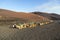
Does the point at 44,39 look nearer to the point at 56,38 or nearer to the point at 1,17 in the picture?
the point at 56,38

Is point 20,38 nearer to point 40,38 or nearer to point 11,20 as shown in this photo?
point 40,38

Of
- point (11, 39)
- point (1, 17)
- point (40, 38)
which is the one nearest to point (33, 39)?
point (40, 38)

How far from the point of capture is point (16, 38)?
46.9ft

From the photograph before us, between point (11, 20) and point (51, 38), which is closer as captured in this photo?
point (51, 38)

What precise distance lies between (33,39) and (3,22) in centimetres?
1432

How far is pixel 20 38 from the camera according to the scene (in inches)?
562

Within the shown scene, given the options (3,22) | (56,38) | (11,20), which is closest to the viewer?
(56,38)

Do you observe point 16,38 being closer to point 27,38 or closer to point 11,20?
point 27,38

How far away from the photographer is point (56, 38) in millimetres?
13531

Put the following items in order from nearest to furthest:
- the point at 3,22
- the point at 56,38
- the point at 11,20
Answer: the point at 56,38 → the point at 3,22 → the point at 11,20

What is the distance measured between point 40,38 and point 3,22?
14210 millimetres

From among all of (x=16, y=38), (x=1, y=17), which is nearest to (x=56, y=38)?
(x=16, y=38)

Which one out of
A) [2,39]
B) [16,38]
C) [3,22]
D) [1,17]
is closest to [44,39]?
[16,38]

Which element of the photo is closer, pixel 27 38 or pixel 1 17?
pixel 27 38
